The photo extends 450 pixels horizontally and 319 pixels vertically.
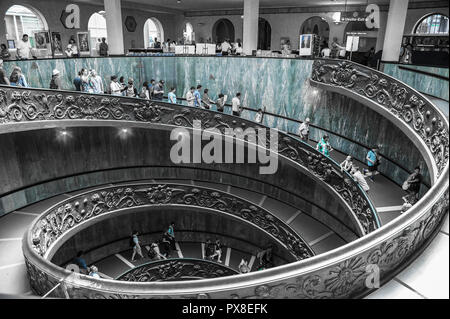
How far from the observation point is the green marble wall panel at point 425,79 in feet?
24.6

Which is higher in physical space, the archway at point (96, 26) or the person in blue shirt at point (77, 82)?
the archway at point (96, 26)

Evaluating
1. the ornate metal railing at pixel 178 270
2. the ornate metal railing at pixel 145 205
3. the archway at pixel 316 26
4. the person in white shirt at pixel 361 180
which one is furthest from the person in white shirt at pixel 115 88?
the archway at pixel 316 26

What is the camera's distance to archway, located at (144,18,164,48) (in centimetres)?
2356

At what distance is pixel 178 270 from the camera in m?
12.7

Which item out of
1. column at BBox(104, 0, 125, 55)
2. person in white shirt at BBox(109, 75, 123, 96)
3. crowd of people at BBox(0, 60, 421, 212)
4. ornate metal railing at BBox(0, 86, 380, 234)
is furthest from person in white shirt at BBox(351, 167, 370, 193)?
column at BBox(104, 0, 125, 55)

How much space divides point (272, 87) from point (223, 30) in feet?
43.6

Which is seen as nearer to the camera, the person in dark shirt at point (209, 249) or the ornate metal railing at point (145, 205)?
the ornate metal railing at point (145, 205)

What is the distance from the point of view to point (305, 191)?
1169 cm

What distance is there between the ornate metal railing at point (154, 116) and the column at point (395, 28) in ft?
14.4

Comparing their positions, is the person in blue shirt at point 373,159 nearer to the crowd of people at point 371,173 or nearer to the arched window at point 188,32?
the crowd of people at point 371,173

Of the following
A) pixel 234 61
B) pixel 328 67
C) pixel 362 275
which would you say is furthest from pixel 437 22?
pixel 362 275

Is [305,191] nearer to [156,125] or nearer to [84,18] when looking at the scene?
[156,125]

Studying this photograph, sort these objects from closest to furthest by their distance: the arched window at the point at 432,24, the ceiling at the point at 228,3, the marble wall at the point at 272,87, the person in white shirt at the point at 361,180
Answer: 1. the person in white shirt at the point at 361,180
2. the marble wall at the point at 272,87
3. the arched window at the point at 432,24
4. the ceiling at the point at 228,3

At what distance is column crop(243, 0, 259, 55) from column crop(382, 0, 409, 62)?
5.29 metres
